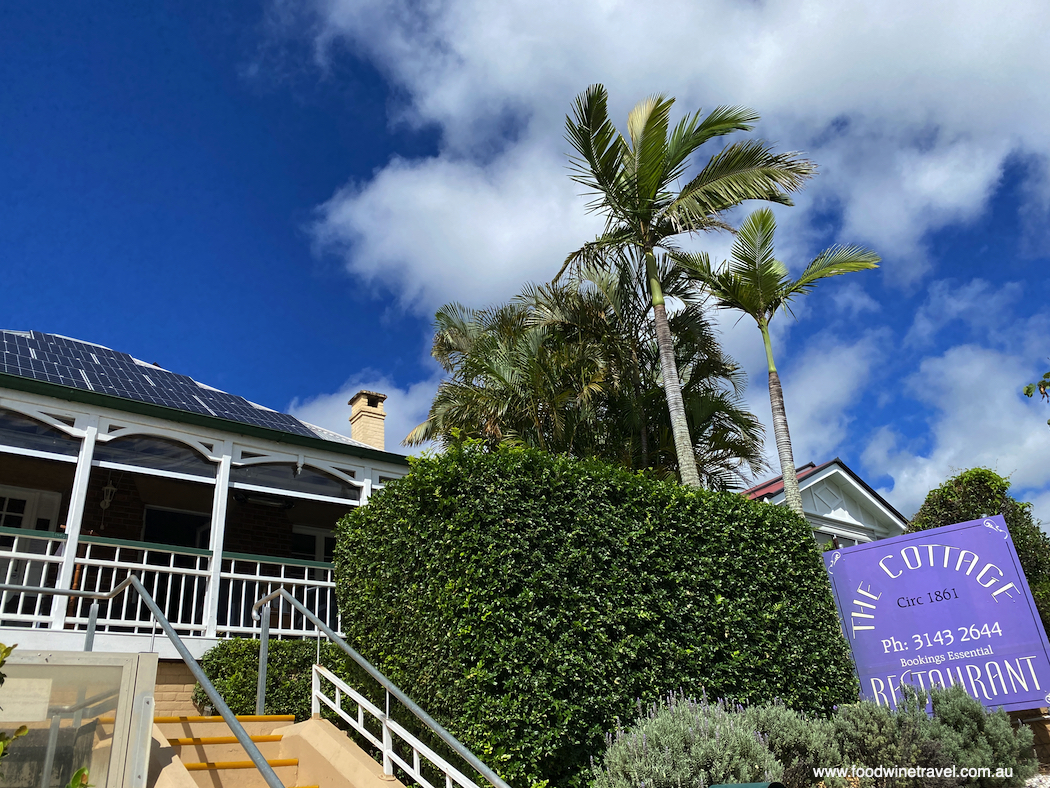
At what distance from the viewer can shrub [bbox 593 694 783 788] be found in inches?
191

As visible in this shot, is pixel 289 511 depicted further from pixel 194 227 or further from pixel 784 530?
pixel 784 530

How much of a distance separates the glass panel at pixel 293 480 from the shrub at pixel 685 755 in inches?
257

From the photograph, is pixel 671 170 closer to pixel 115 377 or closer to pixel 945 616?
pixel 945 616

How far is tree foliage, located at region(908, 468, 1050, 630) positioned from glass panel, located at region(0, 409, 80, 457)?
37.7 ft

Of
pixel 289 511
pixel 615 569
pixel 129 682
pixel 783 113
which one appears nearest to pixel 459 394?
pixel 289 511

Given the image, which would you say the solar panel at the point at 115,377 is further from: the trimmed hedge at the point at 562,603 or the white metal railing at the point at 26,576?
the trimmed hedge at the point at 562,603

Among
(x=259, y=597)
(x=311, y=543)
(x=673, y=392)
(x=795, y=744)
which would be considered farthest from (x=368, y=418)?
(x=795, y=744)

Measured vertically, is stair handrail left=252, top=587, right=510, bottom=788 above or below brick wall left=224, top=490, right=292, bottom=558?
below

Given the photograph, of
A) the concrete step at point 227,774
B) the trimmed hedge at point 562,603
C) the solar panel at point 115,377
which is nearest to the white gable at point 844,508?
the trimmed hedge at point 562,603

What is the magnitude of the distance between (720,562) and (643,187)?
625 cm

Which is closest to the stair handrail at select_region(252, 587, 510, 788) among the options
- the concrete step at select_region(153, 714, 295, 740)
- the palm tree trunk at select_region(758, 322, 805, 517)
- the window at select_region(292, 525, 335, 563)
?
the concrete step at select_region(153, 714, 295, 740)

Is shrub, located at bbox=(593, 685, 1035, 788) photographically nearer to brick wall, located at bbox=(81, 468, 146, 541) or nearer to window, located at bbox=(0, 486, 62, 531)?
brick wall, located at bbox=(81, 468, 146, 541)

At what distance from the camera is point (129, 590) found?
9469 mm

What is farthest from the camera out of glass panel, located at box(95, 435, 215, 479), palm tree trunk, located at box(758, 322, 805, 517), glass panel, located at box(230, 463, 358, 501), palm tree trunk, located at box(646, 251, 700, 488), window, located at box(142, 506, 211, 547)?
window, located at box(142, 506, 211, 547)
